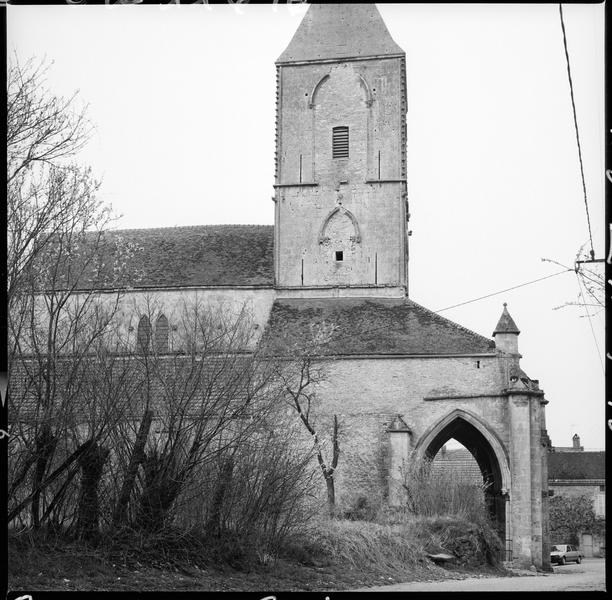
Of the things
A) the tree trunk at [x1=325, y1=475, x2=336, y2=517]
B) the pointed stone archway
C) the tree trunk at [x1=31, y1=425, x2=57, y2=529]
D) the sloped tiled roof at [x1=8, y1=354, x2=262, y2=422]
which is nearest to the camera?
the tree trunk at [x1=31, y1=425, x2=57, y2=529]

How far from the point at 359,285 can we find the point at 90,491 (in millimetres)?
22695

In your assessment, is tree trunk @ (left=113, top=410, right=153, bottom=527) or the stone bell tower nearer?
tree trunk @ (left=113, top=410, right=153, bottom=527)

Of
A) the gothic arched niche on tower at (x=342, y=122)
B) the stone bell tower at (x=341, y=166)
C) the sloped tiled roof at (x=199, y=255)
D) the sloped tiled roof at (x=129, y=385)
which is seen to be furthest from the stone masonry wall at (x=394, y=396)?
the sloped tiled roof at (x=129, y=385)

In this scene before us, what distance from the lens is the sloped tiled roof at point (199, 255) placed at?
38562mm

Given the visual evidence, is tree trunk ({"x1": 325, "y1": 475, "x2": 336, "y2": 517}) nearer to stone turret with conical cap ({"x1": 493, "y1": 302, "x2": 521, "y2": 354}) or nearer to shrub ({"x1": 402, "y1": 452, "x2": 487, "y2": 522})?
shrub ({"x1": 402, "y1": 452, "x2": 487, "y2": 522})

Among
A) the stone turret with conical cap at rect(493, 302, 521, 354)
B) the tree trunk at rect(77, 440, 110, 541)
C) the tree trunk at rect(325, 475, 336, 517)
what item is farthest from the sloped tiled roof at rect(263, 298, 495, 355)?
the tree trunk at rect(77, 440, 110, 541)

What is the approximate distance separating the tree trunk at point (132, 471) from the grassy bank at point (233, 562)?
17.9 inches

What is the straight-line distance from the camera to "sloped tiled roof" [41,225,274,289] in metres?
38.6

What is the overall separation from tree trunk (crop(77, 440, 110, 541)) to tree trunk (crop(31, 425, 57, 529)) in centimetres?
71

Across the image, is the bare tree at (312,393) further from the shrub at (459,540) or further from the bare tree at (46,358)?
the bare tree at (46,358)

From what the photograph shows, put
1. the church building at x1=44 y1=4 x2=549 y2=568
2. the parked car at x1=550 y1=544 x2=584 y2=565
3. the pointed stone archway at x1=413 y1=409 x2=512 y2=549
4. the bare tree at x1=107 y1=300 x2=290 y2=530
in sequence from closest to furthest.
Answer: the bare tree at x1=107 y1=300 x2=290 y2=530, the pointed stone archway at x1=413 y1=409 x2=512 y2=549, the church building at x1=44 y1=4 x2=549 y2=568, the parked car at x1=550 y1=544 x2=584 y2=565

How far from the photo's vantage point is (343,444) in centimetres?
3450

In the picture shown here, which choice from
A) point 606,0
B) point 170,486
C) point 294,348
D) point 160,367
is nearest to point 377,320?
point 294,348

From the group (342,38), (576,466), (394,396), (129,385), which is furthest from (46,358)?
(576,466)
